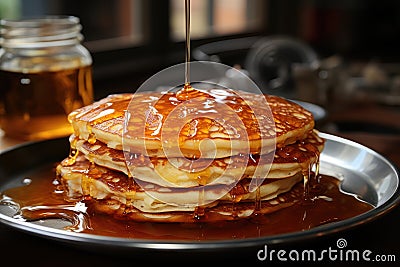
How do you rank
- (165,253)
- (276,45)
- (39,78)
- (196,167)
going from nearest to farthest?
(165,253), (196,167), (39,78), (276,45)

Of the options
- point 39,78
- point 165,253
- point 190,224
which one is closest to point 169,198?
point 190,224

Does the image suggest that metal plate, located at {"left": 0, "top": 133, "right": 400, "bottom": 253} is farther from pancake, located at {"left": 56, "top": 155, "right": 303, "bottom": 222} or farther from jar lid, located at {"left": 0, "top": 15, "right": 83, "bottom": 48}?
jar lid, located at {"left": 0, "top": 15, "right": 83, "bottom": 48}

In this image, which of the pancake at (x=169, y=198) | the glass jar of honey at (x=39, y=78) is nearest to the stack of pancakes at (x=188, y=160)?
the pancake at (x=169, y=198)

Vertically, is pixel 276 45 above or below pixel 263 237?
below

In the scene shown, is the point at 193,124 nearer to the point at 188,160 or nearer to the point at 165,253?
the point at 188,160

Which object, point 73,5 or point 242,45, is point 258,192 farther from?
point 242,45

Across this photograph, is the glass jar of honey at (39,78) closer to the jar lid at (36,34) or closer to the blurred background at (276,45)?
the jar lid at (36,34)

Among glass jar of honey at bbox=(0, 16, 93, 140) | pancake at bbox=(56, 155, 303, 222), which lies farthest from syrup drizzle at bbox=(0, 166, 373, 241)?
glass jar of honey at bbox=(0, 16, 93, 140)
